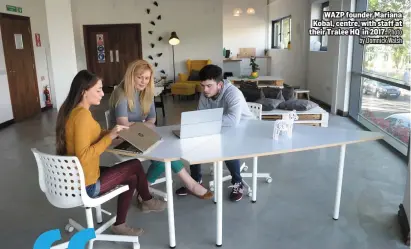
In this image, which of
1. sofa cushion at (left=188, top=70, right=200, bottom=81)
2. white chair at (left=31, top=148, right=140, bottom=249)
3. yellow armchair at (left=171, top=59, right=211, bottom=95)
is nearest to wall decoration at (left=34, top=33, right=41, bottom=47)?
yellow armchair at (left=171, top=59, right=211, bottom=95)

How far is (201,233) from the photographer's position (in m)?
2.50

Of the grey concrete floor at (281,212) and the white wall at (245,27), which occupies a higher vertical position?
the white wall at (245,27)

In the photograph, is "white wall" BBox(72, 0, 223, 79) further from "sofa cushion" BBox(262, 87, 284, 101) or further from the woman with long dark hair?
the woman with long dark hair

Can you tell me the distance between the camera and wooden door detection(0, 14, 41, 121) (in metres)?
6.29

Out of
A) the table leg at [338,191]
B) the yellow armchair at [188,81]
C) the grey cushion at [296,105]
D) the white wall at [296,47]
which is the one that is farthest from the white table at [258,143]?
the white wall at [296,47]

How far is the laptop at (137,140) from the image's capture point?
213 cm

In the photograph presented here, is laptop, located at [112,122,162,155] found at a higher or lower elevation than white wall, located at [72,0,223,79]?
lower

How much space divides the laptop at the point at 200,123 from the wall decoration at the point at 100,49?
8.16m

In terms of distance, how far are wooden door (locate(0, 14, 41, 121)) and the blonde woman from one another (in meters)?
4.61

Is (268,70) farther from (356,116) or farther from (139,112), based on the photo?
(139,112)

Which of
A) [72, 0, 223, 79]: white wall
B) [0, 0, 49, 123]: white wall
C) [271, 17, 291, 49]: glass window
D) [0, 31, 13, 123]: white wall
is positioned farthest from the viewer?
[271, 17, 291, 49]: glass window

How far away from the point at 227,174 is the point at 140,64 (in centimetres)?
153

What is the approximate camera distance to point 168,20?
9484 mm

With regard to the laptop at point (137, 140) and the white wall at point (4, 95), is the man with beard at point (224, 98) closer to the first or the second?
the laptop at point (137, 140)
